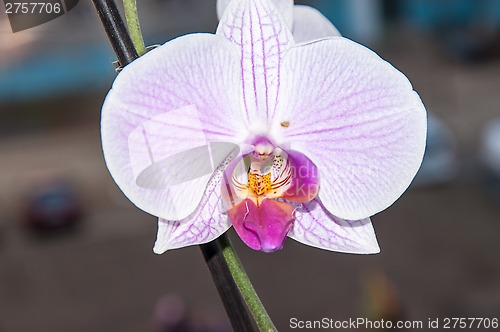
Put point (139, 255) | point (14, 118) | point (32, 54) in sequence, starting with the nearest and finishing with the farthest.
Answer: point (139, 255)
point (32, 54)
point (14, 118)

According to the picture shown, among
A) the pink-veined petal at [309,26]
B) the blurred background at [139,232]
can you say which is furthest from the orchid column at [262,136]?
the blurred background at [139,232]

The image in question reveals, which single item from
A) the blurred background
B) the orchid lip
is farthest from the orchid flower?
the blurred background

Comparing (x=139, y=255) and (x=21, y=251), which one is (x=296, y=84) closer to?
(x=139, y=255)

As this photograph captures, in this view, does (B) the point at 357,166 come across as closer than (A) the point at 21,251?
Yes

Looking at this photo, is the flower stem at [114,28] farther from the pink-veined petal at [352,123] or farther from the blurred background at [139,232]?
the blurred background at [139,232]

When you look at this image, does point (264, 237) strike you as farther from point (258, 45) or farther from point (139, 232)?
point (139, 232)

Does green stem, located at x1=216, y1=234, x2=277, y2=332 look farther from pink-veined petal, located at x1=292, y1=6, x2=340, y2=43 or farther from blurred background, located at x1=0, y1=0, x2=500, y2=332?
blurred background, located at x1=0, y1=0, x2=500, y2=332

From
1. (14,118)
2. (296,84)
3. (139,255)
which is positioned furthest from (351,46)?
(14,118)
